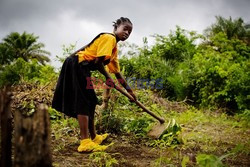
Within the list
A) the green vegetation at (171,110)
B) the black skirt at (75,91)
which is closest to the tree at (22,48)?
the green vegetation at (171,110)

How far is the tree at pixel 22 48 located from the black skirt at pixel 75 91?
22.5m

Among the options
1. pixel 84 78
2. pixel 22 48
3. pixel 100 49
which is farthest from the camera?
pixel 22 48

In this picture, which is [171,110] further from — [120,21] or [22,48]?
[22,48]

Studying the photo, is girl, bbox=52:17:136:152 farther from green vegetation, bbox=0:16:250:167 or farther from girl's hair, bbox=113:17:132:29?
green vegetation, bbox=0:16:250:167

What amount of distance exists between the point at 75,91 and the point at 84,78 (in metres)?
0.17

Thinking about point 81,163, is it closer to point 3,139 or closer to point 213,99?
point 3,139

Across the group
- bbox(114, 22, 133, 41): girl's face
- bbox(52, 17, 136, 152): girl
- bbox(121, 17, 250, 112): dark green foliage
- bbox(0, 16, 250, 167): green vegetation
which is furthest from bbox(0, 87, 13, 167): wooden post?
bbox(121, 17, 250, 112): dark green foliage

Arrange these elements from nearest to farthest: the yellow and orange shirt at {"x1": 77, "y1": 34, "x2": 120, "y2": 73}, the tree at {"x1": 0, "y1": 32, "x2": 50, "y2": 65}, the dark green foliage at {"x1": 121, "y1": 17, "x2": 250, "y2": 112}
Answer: the yellow and orange shirt at {"x1": 77, "y1": 34, "x2": 120, "y2": 73}, the dark green foliage at {"x1": 121, "y1": 17, "x2": 250, "y2": 112}, the tree at {"x1": 0, "y1": 32, "x2": 50, "y2": 65}

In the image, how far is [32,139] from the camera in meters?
1.25

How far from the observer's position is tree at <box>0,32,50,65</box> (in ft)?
79.7

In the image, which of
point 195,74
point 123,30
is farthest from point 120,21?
point 195,74

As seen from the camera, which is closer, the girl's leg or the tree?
the girl's leg

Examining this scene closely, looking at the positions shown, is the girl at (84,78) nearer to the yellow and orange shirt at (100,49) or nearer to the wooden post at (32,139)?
the yellow and orange shirt at (100,49)

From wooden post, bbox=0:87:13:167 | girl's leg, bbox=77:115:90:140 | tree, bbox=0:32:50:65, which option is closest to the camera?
wooden post, bbox=0:87:13:167
